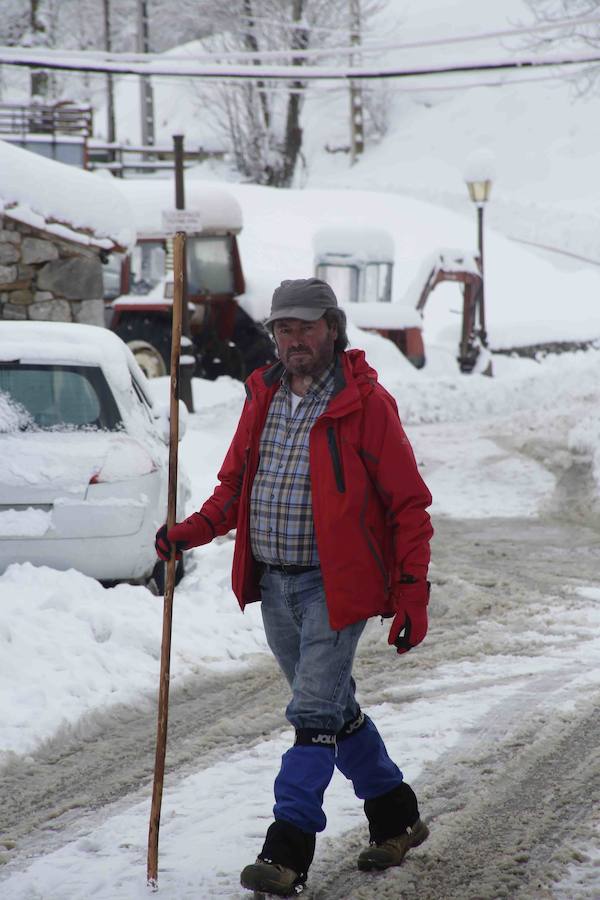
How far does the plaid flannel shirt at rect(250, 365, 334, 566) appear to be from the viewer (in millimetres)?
3580

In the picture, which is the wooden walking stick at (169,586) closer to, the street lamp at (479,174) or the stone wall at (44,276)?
the stone wall at (44,276)

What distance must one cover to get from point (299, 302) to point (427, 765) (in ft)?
6.53

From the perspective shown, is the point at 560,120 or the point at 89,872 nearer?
the point at 89,872

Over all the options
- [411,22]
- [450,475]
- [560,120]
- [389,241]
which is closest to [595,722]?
[450,475]

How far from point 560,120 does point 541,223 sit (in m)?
13.0

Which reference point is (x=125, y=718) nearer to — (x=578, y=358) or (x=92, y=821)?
A: (x=92, y=821)

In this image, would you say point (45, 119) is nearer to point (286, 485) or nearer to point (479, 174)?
point (479, 174)

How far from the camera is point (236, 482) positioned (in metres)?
3.83

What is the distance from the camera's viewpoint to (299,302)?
3588mm

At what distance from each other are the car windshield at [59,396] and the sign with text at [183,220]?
455 cm

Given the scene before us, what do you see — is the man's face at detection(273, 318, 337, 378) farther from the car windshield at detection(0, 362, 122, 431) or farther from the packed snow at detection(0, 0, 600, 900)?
the car windshield at detection(0, 362, 122, 431)

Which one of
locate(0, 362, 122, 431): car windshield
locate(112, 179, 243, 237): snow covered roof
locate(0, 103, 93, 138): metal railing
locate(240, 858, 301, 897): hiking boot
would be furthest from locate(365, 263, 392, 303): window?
locate(240, 858, 301, 897): hiking boot

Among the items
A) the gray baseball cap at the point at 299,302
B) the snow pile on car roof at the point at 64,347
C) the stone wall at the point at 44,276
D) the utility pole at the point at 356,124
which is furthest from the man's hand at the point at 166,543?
the utility pole at the point at 356,124

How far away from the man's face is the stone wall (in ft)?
29.1
